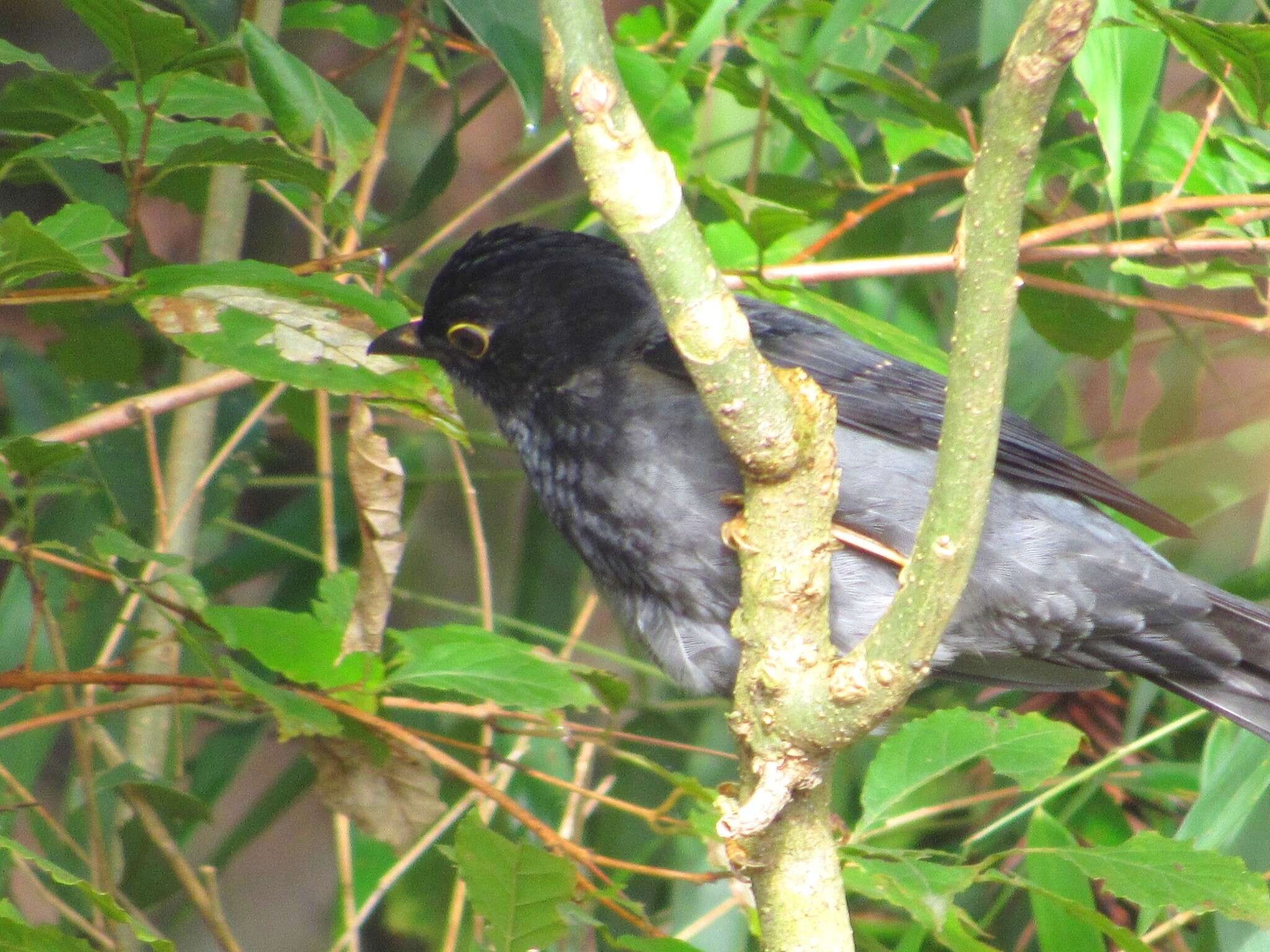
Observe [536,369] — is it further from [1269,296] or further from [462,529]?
[462,529]

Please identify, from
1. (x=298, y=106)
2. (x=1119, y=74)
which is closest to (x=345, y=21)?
(x=298, y=106)

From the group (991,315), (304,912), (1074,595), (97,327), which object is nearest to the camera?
(991,315)

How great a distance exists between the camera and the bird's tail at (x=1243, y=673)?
285 centimetres

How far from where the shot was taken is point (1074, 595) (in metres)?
2.88

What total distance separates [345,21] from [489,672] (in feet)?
6.18

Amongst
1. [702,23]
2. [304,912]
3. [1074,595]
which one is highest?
[702,23]

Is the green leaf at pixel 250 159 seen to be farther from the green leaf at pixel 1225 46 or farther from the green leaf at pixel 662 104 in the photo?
the green leaf at pixel 1225 46

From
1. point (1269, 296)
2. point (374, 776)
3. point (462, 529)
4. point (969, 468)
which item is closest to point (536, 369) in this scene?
point (374, 776)

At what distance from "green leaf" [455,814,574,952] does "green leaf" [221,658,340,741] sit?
1.17 feet

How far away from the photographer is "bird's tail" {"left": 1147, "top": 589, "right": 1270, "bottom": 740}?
9.36ft

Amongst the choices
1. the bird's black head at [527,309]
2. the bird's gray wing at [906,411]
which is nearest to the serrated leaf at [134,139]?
the bird's black head at [527,309]

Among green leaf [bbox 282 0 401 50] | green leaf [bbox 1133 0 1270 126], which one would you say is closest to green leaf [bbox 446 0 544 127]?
green leaf [bbox 282 0 401 50]

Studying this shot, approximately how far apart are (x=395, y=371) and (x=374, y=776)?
0.86 meters

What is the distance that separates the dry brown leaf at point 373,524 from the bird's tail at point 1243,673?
1734mm
